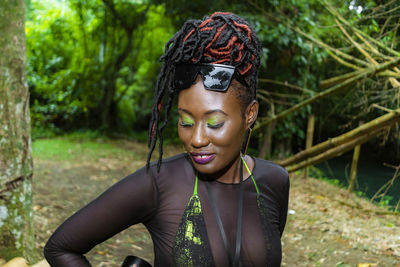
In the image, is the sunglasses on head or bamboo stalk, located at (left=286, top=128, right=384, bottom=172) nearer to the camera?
the sunglasses on head

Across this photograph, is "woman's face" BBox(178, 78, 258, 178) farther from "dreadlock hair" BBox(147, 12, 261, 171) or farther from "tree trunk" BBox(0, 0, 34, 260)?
"tree trunk" BBox(0, 0, 34, 260)

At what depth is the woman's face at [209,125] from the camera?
145 cm

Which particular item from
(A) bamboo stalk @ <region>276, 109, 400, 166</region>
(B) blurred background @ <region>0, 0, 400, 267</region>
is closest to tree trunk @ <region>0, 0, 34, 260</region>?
(B) blurred background @ <region>0, 0, 400, 267</region>

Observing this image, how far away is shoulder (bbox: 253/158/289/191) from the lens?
1.73m

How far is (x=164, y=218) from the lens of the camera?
150 centimetres

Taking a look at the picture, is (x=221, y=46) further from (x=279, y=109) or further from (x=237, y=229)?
(x=279, y=109)

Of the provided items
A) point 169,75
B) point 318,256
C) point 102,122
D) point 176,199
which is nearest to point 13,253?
point 176,199

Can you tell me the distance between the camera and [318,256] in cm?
385

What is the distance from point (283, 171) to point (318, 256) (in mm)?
2467

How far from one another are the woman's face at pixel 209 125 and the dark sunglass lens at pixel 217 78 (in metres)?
0.03

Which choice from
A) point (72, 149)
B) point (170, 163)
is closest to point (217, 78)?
point (170, 163)

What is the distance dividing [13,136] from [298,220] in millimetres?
3903

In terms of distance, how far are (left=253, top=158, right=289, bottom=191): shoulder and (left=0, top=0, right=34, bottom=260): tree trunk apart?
1829 mm

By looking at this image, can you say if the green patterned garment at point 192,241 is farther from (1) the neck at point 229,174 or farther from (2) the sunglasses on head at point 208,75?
(2) the sunglasses on head at point 208,75
